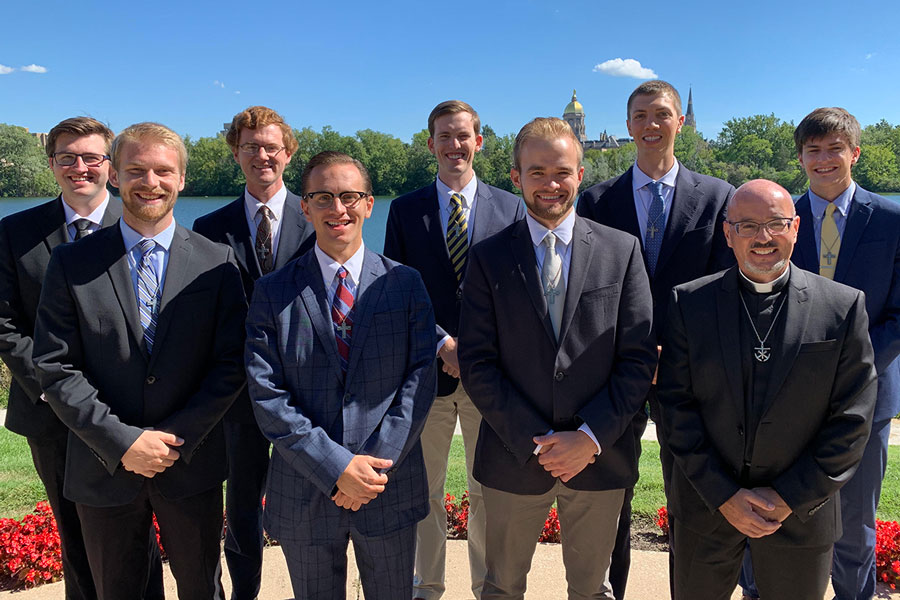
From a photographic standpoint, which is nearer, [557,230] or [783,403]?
[783,403]

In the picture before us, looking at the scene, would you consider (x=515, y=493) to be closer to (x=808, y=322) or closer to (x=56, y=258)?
(x=808, y=322)

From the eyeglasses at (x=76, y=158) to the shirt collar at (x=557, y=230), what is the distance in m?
2.58

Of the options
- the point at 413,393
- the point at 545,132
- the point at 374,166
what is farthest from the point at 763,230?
the point at 374,166

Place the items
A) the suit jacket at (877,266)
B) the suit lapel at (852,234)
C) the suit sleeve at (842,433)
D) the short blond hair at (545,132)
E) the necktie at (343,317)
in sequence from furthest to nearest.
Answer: the suit lapel at (852,234) < the suit jacket at (877,266) < the short blond hair at (545,132) < the necktie at (343,317) < the suit sleeve at (842,433)

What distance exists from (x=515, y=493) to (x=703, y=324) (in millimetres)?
1218

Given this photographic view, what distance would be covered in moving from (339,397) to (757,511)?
1.96 meters

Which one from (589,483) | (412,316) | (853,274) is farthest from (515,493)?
(853,274)

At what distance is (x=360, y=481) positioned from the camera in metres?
2.80

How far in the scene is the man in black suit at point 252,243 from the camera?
3.78 m

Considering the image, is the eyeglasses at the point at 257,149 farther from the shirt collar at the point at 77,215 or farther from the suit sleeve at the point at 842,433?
the suit sleeve at the point at 842,433

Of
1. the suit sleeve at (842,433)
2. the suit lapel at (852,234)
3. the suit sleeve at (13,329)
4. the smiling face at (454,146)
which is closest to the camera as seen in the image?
the suit sleeve at (842,433)

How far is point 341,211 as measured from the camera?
3045mm

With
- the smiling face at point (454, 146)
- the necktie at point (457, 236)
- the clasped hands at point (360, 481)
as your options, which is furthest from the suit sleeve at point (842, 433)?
the smiling face at point (454, 146)

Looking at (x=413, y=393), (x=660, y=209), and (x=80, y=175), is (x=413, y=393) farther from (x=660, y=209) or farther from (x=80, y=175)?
(x=80, y=175)
